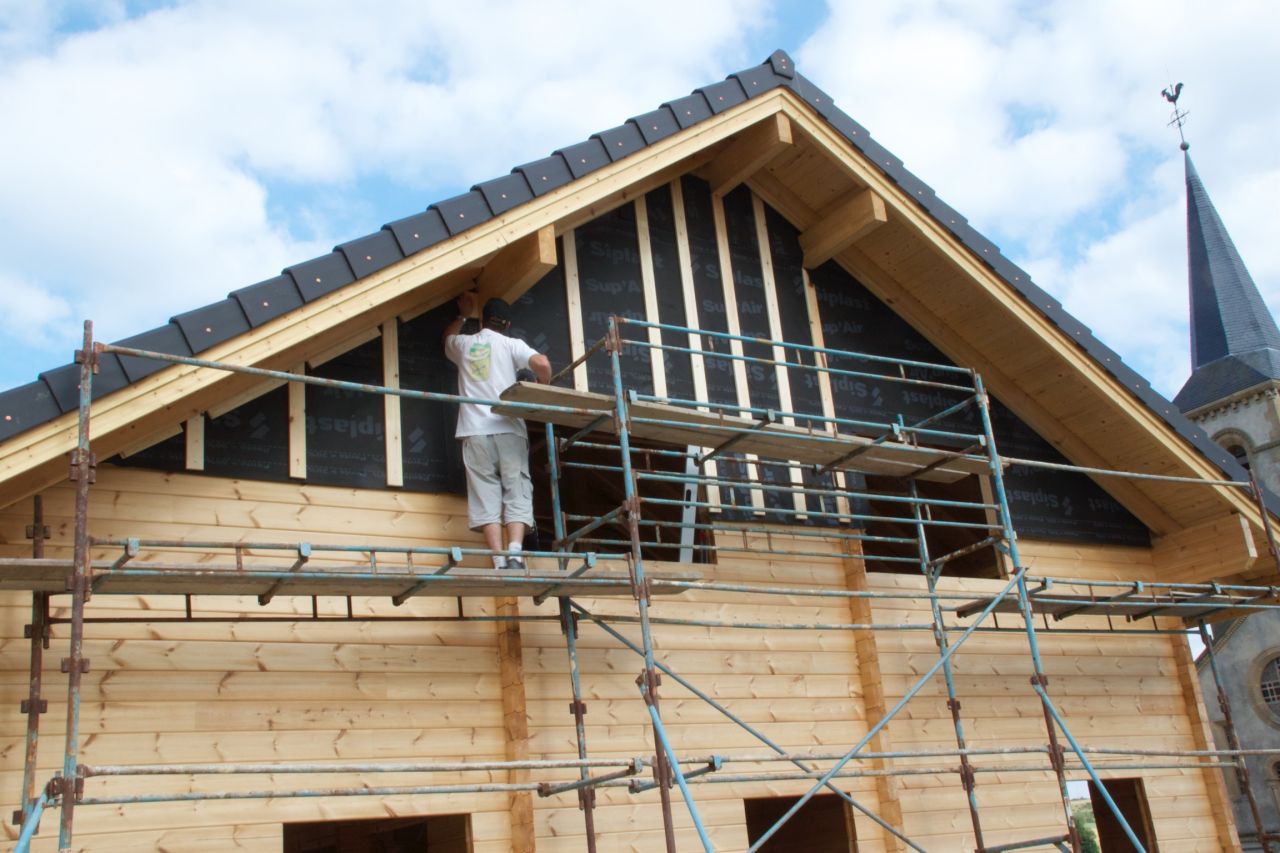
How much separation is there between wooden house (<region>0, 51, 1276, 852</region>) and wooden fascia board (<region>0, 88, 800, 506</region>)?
0.02 meters

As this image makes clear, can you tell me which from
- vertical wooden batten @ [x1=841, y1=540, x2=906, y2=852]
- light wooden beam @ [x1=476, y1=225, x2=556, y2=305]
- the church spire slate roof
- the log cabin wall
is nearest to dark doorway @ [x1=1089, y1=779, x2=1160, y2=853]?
the log cabin wall

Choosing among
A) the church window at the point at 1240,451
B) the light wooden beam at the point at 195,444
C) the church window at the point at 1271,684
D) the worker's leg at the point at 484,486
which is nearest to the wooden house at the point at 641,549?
the light wooden beam at the point at 195,444

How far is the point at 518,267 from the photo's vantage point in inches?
350

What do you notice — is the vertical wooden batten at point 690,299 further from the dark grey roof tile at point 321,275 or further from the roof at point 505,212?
the dark grey roof tile at point 321,275

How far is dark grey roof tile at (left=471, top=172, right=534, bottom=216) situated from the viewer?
8391 mm

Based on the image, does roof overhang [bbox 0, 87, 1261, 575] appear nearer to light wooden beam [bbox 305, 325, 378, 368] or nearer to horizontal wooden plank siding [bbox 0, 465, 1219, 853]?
light wooden beam [bbox 305, 325, 378, 368]

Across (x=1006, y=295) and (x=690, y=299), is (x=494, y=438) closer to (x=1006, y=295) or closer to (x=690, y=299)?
(x=690, y=299)

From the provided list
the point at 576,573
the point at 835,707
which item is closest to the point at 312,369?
the point at 576,573

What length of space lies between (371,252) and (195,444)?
61.3 inches

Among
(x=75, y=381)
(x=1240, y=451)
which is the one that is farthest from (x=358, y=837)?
(x=1240, y=451)

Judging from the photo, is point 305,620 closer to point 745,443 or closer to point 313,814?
point 313,814

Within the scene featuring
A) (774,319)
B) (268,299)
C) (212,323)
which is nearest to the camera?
(212,323)

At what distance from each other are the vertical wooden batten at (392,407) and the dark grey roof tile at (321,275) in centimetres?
95

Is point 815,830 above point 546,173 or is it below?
below
